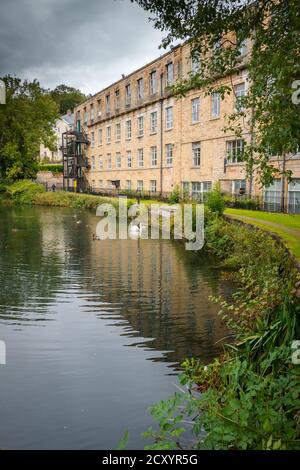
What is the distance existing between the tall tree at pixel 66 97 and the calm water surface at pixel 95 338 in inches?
3133

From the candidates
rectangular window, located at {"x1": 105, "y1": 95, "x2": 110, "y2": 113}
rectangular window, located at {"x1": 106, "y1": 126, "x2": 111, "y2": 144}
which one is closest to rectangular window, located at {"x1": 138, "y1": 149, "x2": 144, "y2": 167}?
rectangular window, located at {"x1": 106, "y1": 126, "x2": 111, "y2": 144}

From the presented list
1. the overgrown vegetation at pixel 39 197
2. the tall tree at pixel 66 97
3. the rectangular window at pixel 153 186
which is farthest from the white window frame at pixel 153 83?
the tall tree at pixel 66 97

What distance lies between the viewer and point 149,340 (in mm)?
7930

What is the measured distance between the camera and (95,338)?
26.2 feet

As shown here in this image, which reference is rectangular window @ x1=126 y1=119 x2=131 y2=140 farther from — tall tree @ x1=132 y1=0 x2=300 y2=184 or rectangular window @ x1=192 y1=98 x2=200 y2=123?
tall tree @ x1=132 y1=0 x2=300 y2=184

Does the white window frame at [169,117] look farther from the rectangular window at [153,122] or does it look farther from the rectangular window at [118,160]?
the rectangular window at [118,160]

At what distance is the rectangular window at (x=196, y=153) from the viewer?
95.2 ft

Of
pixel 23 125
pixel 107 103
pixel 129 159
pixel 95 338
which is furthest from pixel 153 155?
pixel 95 338

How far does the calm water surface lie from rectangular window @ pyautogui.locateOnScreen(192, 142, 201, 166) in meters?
14.4

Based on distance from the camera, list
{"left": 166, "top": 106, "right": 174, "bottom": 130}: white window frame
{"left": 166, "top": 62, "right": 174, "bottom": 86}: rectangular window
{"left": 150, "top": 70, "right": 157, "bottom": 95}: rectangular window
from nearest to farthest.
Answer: {"left": 166, "top": 62, "right": 174, "bottom": 86}: rectangular window
{"left": 166, "top": 106, "right": 174, "bottom": 130}: white window frame
{"left": 150, "top": 70, "right": 157, "bottom": 95}: rectangular window

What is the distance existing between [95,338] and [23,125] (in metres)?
43.8

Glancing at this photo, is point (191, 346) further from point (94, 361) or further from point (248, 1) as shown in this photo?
point (248, 1)

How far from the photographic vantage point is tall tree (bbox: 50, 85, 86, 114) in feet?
294
